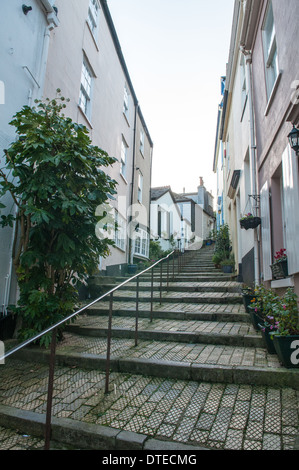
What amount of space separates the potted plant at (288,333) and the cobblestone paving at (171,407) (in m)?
0.32

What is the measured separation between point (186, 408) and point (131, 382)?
780 mm

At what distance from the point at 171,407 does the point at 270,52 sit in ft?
19.2

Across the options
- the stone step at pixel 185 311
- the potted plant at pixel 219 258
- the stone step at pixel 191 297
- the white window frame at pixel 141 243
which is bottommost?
the stone step at pixel 185 311

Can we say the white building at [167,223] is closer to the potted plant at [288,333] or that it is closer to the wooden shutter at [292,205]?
the wooden shutter at [292,205]

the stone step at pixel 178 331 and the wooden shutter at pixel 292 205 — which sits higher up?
the wooden shutter at pixel 292 205

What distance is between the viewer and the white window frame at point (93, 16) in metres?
8.92

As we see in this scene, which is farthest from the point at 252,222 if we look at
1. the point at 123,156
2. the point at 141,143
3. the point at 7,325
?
the point at 141,143

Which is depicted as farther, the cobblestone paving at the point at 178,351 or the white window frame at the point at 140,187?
the white window frame at the point at 140,187

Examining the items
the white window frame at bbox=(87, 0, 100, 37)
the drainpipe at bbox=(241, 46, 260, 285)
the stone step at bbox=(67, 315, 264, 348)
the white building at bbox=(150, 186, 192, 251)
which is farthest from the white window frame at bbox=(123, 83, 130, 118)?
the stone step at bbox=(67, 315, 264, 348)

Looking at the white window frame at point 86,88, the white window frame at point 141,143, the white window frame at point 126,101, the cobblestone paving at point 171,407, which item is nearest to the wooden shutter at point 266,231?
the cobblestone paving at point 171,407

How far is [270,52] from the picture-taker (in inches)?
208

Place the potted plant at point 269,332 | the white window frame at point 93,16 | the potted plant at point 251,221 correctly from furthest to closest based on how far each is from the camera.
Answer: the white window frame at point 93,16 < the potted plant at point 251,221 < the potted plant at point 269,332

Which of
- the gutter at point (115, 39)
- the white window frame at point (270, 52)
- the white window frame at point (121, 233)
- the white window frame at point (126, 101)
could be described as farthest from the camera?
the white window frame at point (126, 101)

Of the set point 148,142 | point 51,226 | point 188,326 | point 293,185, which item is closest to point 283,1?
point 293,185
